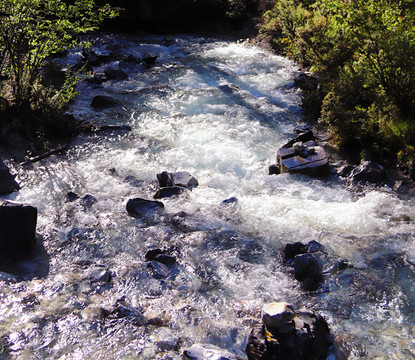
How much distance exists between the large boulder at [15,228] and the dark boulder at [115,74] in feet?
34.1

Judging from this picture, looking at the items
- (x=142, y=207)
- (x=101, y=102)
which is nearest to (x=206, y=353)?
(x=142, y=207)

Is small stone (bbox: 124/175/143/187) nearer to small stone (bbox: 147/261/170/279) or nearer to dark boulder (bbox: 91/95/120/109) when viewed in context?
small stone (bbox: 147/261/170/279)

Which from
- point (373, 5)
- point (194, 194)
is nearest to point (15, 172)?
point (194, 194)

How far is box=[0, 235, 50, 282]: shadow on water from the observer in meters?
5.73

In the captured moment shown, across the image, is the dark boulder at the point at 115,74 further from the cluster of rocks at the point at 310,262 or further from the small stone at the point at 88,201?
the cluster of rocks at the point at 310,262

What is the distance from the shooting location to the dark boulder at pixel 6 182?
7.98m

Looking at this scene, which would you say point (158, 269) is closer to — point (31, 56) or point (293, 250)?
point (293, 250)

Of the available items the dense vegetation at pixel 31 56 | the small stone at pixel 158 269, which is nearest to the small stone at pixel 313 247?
the small stone at pixel 158 269

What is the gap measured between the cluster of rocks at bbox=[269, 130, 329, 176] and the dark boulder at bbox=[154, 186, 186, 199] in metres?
2.31

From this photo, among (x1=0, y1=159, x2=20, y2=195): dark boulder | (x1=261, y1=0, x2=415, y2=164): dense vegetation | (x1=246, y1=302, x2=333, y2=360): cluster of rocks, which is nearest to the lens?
(x1=246, y1=302, x2=333, y2=360): cluster of rocks

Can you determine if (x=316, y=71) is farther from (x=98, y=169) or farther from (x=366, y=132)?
(x=98, y=169)

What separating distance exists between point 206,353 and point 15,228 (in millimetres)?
3764

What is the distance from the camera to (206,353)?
169 inches

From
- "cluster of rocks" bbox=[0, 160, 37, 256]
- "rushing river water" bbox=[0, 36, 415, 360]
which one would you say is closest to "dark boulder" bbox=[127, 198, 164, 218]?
"rushing river water" bbox=[0, 36, 415, 360]
